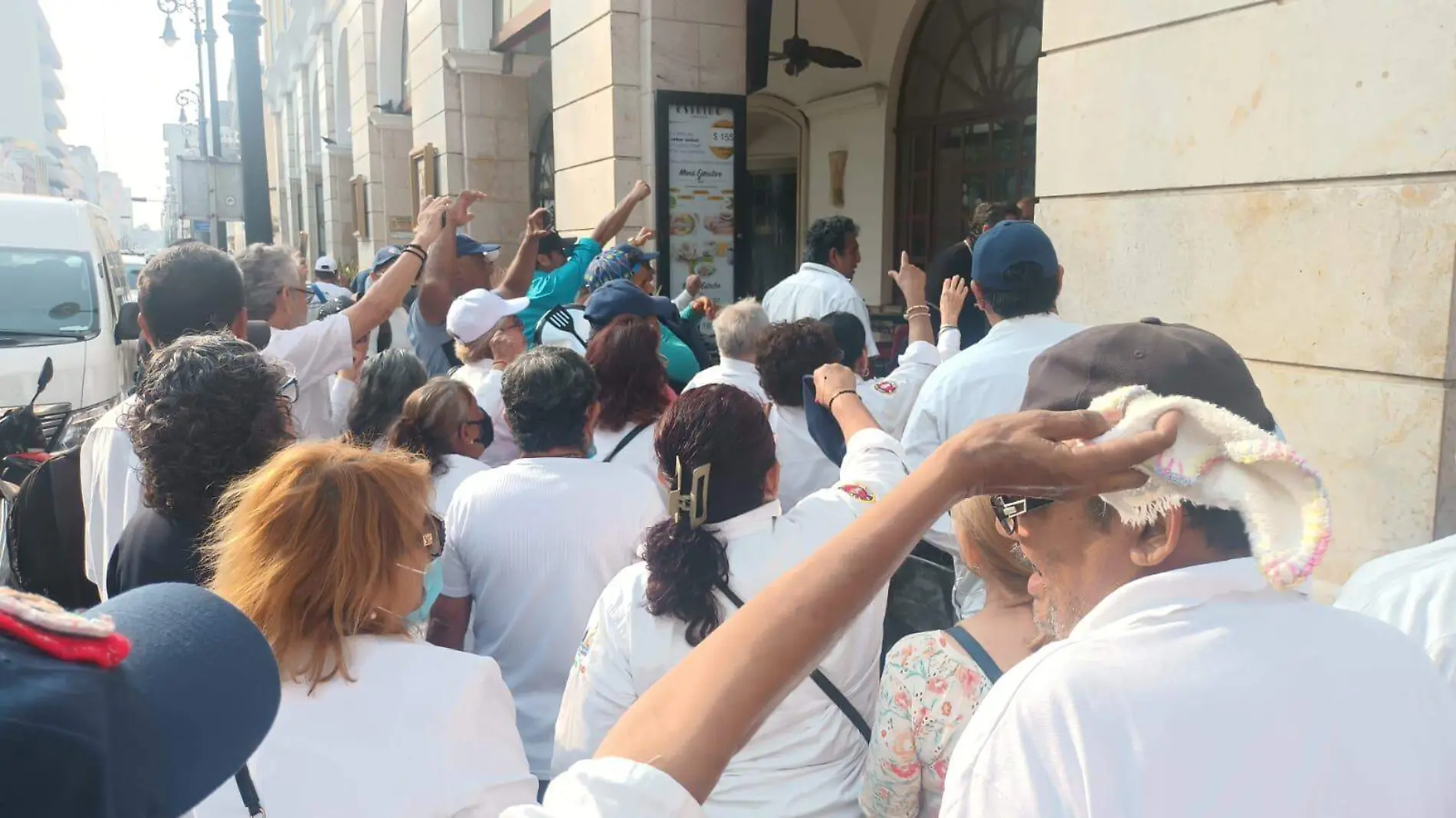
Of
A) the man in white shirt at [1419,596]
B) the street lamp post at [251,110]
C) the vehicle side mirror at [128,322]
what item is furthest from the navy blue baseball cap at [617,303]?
the street lamp post at [251,110]

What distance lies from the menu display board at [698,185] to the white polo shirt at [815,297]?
198 centimetres

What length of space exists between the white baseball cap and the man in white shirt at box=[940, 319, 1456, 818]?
3.74 meters

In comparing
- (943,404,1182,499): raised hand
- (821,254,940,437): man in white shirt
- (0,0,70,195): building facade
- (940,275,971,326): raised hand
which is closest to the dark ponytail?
(943,404,1182,499): raised hand

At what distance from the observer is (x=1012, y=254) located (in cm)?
323

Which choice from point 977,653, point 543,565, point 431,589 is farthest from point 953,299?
point 977,653

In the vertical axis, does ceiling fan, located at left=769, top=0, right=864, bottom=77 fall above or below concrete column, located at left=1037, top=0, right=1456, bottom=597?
above

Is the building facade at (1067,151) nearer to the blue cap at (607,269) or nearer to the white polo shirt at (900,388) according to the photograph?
the white polo shirt at (900,388)

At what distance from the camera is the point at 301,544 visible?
67.5 inches

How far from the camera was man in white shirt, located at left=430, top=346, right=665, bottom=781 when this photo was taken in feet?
8.52

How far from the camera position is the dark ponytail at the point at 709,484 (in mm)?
1962

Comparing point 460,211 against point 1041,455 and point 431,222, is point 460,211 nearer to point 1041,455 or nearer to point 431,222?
point 431,222

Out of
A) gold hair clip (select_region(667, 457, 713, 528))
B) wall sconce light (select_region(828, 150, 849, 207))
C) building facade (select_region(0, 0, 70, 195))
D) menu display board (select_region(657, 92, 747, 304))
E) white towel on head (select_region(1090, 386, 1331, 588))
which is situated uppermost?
building facade (select_region(0, 0, 70, 195))

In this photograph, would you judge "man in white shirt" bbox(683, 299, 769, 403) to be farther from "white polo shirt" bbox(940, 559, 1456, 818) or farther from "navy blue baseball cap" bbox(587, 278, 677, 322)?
"white polo shirt" bbox(940, 559, 1456, 818)

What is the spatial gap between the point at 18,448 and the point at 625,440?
2.72m
